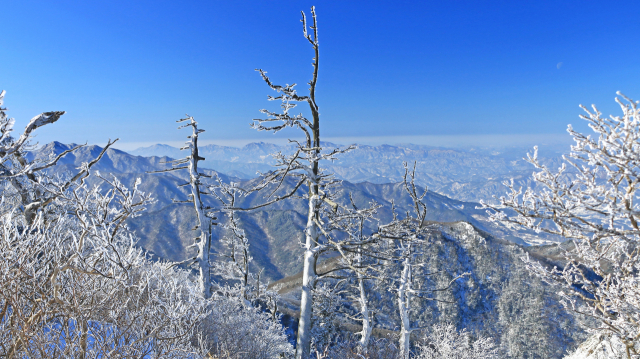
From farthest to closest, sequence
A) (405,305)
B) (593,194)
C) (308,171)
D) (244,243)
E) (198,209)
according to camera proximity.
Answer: (244,243) → (405,305) → (198,209) → (308,171) → (593,194)

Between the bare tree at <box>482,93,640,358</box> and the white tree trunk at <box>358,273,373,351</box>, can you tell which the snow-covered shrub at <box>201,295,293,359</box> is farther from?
the bare tree at <box>482,93,640,358</box>

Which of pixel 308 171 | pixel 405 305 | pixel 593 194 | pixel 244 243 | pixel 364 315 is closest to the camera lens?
pixel 593 194

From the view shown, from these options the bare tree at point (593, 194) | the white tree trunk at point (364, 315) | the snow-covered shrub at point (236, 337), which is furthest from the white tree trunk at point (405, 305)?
the bare tree at point (593, 194)

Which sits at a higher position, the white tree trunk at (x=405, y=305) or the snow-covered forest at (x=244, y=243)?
the snow-covered forest at (x=244, y=243)

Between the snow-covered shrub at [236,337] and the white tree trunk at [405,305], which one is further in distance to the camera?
the white tree trunk at [405,305]

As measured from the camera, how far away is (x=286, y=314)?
3756 centimetres

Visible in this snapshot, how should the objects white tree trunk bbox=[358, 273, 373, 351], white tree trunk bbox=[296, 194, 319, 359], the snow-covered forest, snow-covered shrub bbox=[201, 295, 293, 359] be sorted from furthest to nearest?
white tree trunk bbox=[358, 273, 373, 351] < snow-covered shrub bbox=[201, 295, 293, 359] < white tree trunk bbox=[296, 194, 319, 359] < the snow-covered forest

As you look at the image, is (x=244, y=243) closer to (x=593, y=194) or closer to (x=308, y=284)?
(x=308, y=284)

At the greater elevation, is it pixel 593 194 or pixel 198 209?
pixel 593 194

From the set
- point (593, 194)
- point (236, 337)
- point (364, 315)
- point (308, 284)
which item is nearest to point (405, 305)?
point (364, 315)

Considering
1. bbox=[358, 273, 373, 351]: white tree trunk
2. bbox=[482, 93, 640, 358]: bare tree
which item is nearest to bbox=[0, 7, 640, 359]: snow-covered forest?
bbox=[482, 93, 640, 358]: bare tree

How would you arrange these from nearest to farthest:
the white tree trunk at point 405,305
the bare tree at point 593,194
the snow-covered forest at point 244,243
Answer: the bare tree at point 593,194 < the snow-covered forest at point 244,243 < the white tree trunk at point 405,305

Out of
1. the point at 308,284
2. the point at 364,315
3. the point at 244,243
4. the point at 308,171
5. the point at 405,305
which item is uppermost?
the point at 308,171

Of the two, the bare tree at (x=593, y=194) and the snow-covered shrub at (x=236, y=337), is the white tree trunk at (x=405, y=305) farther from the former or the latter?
the bare tree at (x=593, y=194)
